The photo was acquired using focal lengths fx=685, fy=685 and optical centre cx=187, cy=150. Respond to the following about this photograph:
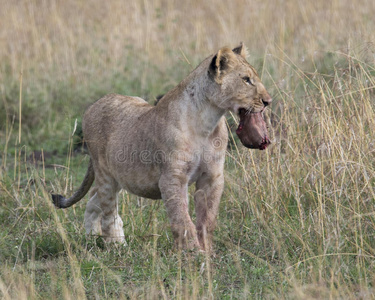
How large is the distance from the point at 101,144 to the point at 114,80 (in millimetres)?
4871

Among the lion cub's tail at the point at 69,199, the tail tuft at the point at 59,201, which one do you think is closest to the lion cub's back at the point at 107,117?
the lion cub's tail at the point at 69,199

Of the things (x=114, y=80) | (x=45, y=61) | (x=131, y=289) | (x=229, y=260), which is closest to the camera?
(x=131, y=289)

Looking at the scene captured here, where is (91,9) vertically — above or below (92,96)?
above

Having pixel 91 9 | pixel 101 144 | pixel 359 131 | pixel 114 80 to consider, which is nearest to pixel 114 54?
pixel 114 80

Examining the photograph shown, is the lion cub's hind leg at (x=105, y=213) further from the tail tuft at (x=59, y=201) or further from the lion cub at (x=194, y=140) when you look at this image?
the tail tuft at (x=59, y=201)

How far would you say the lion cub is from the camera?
14.5 feet

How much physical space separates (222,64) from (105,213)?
1.61 m

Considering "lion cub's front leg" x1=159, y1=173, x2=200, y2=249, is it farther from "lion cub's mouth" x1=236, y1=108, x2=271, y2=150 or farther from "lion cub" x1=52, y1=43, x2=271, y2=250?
"lion cub's mouth" x1=236, y1=108, x2=271, y2=150

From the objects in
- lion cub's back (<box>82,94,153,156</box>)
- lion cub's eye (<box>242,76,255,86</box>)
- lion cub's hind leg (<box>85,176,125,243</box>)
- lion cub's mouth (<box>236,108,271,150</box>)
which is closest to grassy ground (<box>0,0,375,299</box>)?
lion cub's hind leg (<box>85,176,125,243</box>)

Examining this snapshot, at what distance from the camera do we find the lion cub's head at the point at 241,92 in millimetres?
4398

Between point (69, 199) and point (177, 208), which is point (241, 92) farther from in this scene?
point (69, 199)

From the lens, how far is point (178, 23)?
1266cm

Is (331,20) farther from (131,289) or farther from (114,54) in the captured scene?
(131,289)

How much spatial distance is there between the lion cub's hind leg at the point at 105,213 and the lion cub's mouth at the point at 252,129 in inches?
51.0
